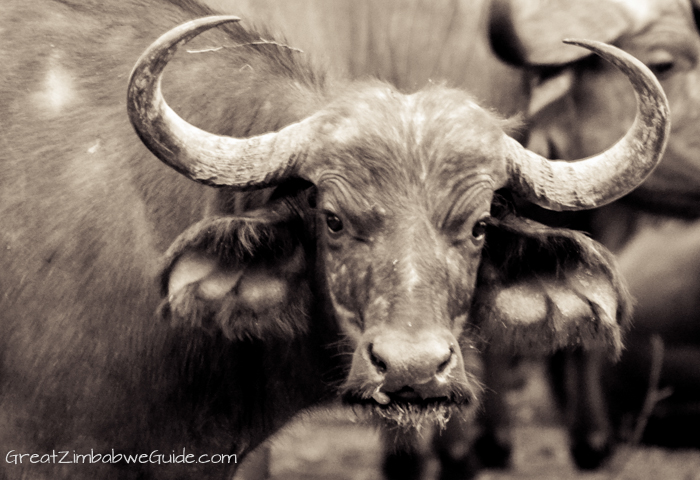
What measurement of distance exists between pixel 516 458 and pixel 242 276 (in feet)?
14.2

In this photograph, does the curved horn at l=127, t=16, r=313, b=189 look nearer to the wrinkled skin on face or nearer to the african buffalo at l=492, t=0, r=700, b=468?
the wrinkled skin on face

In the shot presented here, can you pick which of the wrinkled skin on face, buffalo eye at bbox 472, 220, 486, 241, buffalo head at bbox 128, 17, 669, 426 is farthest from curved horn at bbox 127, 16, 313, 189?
buffalo eye at bbox 472, 220, 486, 241

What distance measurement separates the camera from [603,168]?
3588 millimetres

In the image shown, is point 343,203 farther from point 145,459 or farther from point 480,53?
point 480,53

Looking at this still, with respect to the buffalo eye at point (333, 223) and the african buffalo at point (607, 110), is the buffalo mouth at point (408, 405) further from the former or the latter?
the african buffalo at point (607, 110)

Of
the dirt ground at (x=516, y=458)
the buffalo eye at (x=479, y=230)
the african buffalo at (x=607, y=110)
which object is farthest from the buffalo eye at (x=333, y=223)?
the african buffalo at (x=607, y=110)

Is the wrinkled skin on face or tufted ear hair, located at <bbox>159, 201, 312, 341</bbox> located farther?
tufted ear hair, located at <bbox>159, 201, 312, 341</bbox>

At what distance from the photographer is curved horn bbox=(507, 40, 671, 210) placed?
350 cm

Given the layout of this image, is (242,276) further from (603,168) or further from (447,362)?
(603,168)

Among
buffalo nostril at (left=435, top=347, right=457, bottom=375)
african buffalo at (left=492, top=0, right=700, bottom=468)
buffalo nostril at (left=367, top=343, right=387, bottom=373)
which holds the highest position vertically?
buffalo nostril at (left=435, top=347, right=457, bottom=375)

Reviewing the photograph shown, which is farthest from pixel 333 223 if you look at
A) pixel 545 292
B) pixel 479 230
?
pixel 545 292

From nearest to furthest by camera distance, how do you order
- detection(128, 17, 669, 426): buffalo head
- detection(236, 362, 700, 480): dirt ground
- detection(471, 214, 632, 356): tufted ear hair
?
detection(128, 17, 669, 426): buffalo head
detection(471, 214, 632, 356): tufted ear hair
detection(236, 362, 700, 480): dirt ground

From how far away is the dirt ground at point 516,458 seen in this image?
6.80 m

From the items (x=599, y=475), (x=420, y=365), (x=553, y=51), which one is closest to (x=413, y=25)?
(x=553, y=51)
